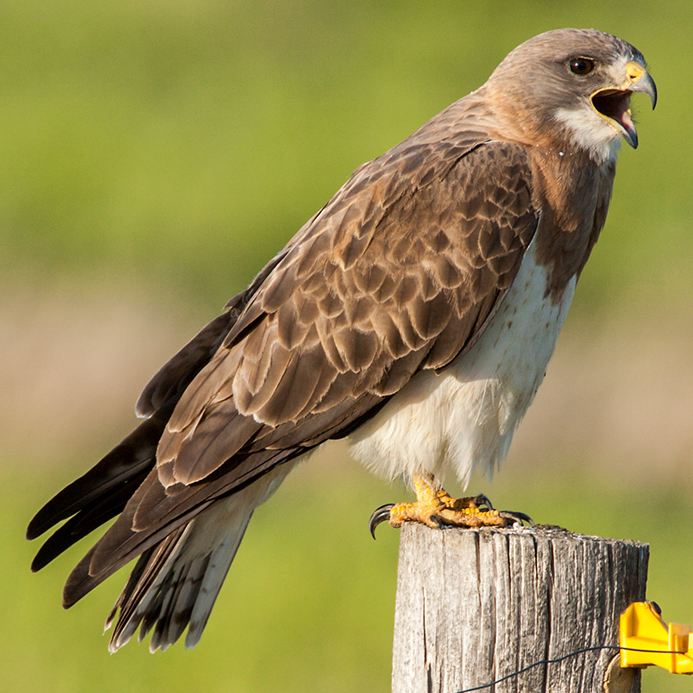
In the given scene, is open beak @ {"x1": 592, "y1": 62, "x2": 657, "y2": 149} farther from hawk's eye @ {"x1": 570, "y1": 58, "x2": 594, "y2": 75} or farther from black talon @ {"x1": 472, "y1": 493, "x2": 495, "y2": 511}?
black talon @ {"x1": 472, "y1": 493, "x2": 495, "y2": 511}

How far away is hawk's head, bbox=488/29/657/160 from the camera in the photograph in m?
4.62

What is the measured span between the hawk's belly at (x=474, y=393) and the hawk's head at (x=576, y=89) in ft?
2.00

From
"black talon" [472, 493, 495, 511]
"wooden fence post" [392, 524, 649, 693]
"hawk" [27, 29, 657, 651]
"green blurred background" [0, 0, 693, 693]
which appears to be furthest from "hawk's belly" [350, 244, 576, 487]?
"green blurred background" [0, 0, 693, 693]

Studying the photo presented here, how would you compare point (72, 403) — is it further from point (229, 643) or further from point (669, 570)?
point (669, 570)

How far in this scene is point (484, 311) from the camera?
14.3ft

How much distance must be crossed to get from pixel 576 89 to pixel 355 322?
1.37 meters

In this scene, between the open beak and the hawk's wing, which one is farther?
the open beak

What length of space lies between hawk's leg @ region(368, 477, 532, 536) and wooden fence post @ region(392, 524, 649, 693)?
822 millimetres

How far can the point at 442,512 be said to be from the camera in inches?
178

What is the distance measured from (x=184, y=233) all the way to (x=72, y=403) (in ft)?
13.3

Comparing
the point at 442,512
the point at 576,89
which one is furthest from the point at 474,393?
the point at 576,89

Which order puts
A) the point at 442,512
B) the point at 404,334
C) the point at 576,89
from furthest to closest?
the point at 576,89, the point at 442,512, the point at 404,334

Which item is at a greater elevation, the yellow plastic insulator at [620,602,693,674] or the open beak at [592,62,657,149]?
the open beak at [592,62,657,149]

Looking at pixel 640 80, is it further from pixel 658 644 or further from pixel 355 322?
pixel 658 644
